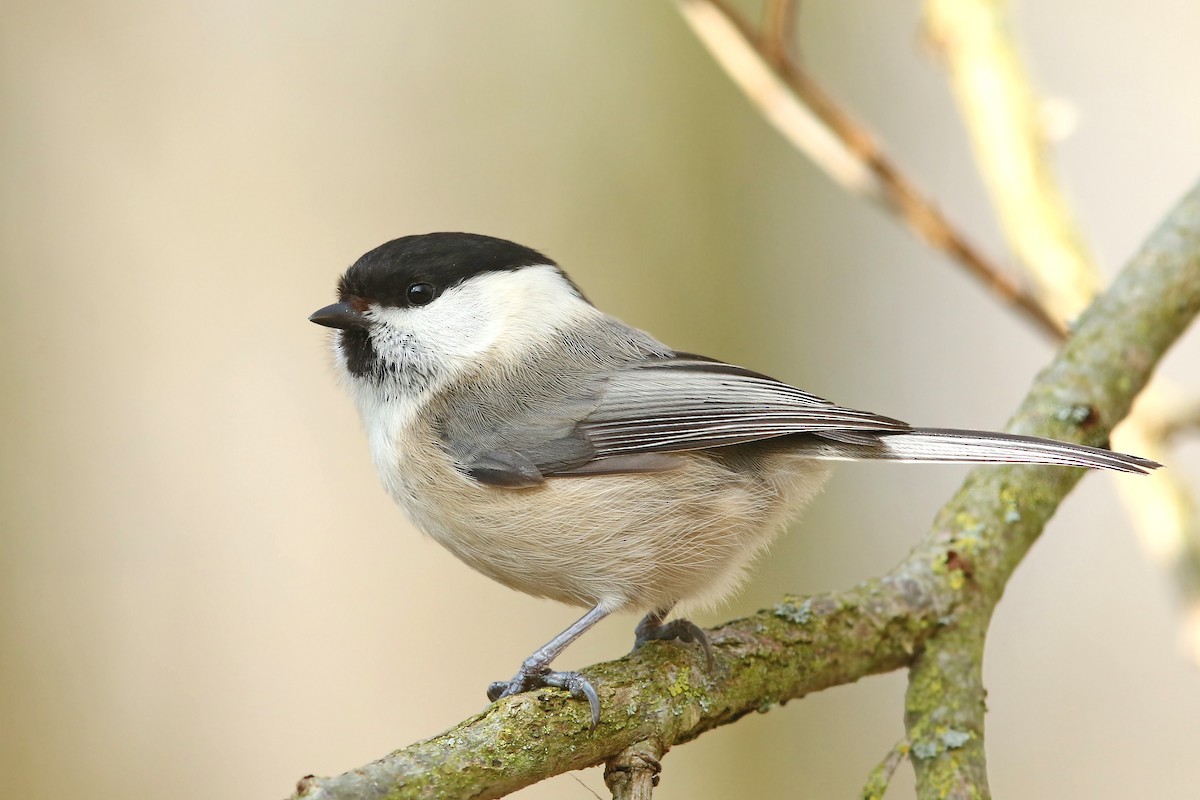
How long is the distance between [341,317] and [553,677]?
930 millimetres

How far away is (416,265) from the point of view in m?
2.13

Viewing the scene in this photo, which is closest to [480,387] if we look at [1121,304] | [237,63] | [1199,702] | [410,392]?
[410,392]

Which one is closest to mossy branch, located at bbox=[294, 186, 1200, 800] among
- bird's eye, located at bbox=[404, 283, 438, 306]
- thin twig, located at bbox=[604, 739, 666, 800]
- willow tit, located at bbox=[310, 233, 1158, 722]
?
thin twig, located at bbox=[604, 739, 666, 800]

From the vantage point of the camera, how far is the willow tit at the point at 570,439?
1.87 metres

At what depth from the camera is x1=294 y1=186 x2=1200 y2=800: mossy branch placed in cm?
135

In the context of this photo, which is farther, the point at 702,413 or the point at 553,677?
the point at 702,413

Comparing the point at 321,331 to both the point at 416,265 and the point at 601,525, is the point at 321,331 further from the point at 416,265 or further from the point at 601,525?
the point at 601,525

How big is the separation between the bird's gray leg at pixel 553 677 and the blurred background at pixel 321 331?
1349 millimetres

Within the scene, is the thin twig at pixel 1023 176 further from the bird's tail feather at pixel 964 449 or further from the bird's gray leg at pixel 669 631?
the bird's gray leg at pixel 669 631

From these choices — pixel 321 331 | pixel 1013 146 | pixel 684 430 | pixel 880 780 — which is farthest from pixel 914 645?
pixel 321 331

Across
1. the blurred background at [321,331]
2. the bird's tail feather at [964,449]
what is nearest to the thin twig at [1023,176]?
the blurred background at [321,331]

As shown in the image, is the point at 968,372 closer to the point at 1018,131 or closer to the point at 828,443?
the point at 1018,131

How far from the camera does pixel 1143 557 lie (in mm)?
4051

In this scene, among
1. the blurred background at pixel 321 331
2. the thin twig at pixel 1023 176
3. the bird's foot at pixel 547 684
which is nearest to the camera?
the bird's foot at pixel 547 684
